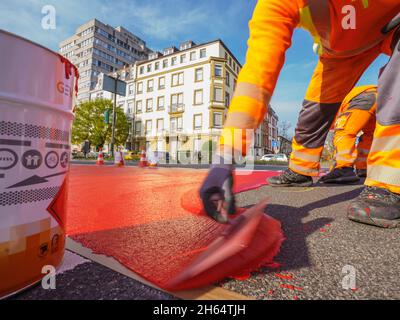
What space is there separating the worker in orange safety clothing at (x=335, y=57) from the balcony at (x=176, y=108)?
22.2 meters

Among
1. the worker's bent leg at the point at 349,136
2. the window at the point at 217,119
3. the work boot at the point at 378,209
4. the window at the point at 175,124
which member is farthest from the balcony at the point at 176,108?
the work boot at the point at 378,209

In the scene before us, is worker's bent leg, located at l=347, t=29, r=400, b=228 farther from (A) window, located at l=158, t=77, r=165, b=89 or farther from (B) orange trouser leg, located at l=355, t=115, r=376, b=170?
(A) window, located at l=158, t=77, r=165, b=89

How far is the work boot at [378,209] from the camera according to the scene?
783mm

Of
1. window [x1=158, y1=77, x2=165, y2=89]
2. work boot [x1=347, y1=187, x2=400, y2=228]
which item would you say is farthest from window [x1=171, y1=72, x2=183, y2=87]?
work boot [x1=347, y1=187, x2=400, y2=228]

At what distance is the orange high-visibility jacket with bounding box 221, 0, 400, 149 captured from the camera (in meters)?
0.68

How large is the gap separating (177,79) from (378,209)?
24778 millimetres

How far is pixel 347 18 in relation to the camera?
0.94 meters

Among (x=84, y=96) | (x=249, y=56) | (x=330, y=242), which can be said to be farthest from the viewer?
(x=84, y=96)

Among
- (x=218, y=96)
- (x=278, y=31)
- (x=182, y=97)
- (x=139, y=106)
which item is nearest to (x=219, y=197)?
(x=278, y=31)

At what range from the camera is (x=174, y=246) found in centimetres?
59
